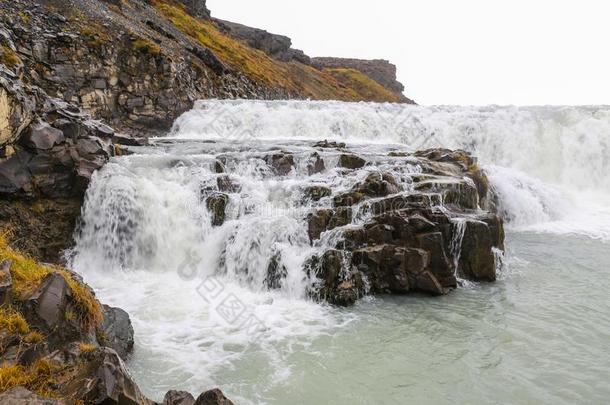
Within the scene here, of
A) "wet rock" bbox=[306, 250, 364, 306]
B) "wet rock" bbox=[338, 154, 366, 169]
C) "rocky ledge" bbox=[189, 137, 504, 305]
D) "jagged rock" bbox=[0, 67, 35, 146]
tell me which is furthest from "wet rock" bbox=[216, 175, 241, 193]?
"jagged rock" bbox=[0, 67, 35, 146]

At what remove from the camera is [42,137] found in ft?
45.4

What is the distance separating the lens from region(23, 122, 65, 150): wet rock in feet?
44.3

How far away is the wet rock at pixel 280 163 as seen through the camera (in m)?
18.8

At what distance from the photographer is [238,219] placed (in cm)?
1500

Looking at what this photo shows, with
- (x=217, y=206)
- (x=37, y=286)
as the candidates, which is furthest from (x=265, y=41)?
(x=37, y=286)

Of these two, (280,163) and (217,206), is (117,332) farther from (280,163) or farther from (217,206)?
(280,163)

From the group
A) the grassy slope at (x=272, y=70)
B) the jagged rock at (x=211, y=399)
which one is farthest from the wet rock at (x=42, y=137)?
the grassy slope at (x=272, y=70)

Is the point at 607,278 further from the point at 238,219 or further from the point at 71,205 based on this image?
the point at 71,205

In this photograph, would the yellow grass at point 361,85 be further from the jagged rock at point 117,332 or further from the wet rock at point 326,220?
the jagged rock at point 117,332

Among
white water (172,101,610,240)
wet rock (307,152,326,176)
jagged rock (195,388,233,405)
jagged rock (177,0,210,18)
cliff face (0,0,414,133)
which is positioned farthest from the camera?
jagged rock (177,0,210,18)

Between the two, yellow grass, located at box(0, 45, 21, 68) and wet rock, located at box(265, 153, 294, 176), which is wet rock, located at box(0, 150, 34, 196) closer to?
yellow grass, located at box(0, 45, 21, 68)

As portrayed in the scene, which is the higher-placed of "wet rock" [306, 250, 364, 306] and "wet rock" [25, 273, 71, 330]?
"wet rock" [25, 273, 71, 330]

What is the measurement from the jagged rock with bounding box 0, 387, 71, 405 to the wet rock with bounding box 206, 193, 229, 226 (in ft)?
34.6

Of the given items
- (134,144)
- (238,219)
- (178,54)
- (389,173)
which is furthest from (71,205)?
(178,54)
